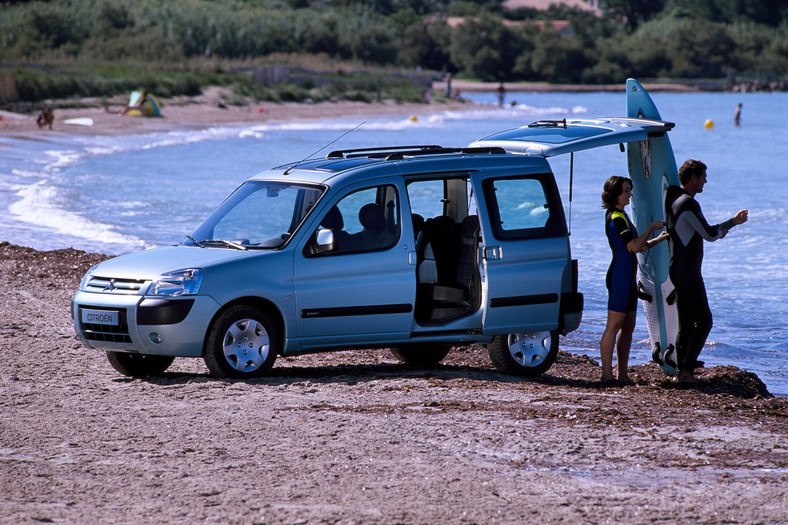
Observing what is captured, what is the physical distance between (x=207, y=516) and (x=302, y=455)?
113 centimetres

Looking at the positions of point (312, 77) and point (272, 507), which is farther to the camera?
point (312, 77)

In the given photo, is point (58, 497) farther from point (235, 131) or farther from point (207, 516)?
point (235, 131)

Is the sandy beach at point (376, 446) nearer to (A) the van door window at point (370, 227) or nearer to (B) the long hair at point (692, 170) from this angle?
(A) the van door window at point (370, 227)

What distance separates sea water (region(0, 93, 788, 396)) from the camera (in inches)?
600

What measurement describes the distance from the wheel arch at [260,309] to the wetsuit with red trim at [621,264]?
2.67m

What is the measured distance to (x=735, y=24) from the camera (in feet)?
524

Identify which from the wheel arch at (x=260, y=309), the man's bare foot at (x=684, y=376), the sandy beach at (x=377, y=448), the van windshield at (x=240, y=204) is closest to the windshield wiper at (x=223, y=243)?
the van windshield at (x=240, y=204)

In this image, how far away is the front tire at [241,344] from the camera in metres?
8.34

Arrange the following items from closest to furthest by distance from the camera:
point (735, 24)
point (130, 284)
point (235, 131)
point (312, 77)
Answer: point (130, 284)
point (235, 131)
point (312, 77)
point (735, 24)

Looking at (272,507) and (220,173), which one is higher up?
(272,507)

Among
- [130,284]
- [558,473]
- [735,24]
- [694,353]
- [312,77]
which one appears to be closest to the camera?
[558,473]

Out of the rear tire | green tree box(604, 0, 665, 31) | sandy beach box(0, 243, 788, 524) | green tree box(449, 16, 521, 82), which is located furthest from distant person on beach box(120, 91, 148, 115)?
green tree box(604, 0, 665, 31)

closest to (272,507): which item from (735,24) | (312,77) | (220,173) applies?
(220,173)

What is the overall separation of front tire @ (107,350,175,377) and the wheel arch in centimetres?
66
